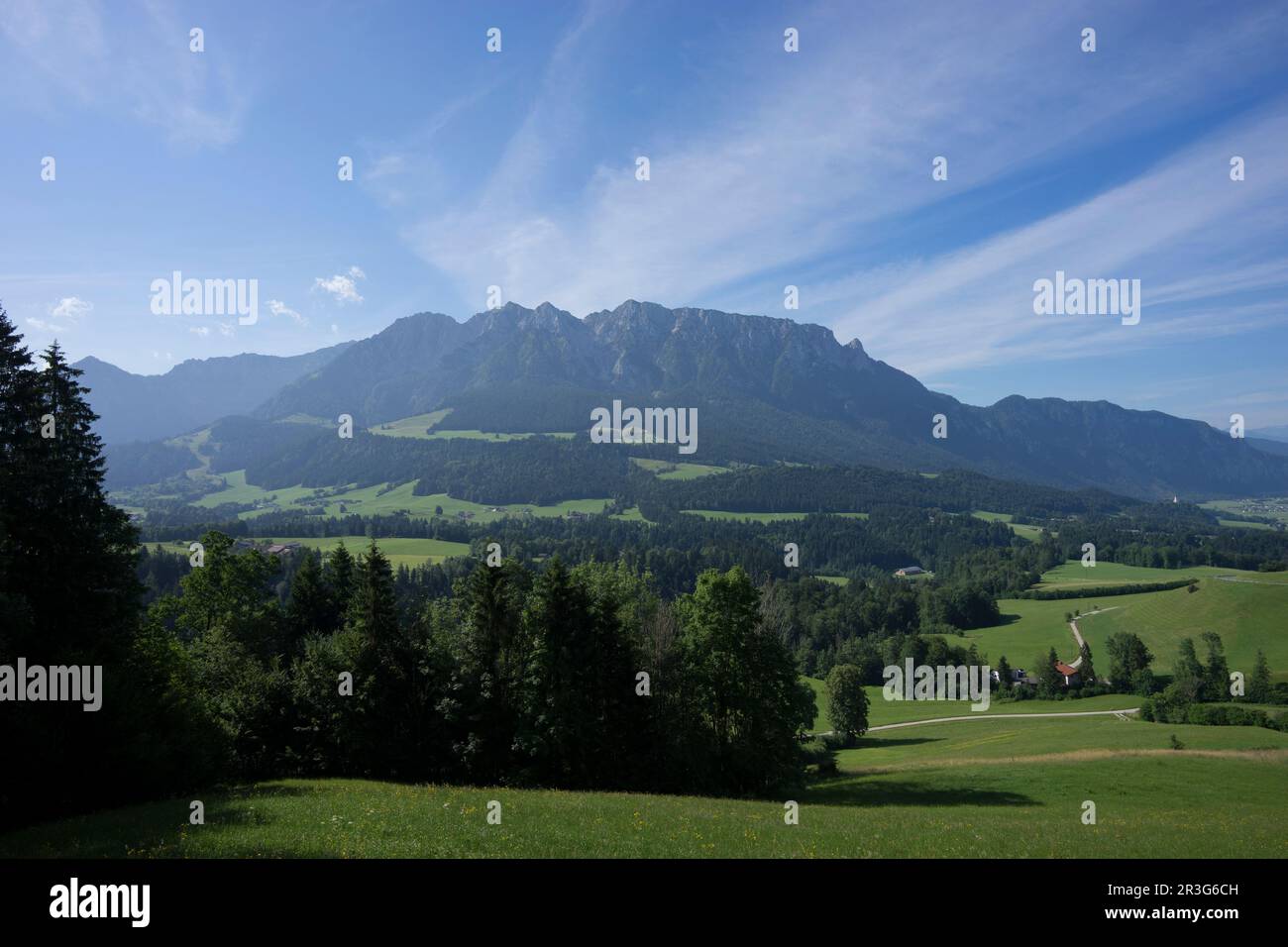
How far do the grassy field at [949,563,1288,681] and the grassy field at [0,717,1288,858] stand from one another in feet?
240

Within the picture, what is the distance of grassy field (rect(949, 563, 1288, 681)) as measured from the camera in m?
104

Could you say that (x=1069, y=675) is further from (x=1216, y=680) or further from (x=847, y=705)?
(x=847, y=705)

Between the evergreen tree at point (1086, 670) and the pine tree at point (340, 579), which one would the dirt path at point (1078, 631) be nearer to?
the evergreen tree at point (1086, 670)

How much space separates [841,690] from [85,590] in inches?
2771

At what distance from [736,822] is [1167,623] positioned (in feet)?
444

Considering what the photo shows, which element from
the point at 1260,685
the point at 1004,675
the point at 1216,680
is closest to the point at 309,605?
the point at 1004,675

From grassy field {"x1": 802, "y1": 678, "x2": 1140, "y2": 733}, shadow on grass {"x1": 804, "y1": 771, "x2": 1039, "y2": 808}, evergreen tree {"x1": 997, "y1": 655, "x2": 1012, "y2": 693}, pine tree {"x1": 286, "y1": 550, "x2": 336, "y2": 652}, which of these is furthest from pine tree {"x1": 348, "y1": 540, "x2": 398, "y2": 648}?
evergreen tree {"x1": 997, "y1": 655, "x2": 1012, "y2": 693}

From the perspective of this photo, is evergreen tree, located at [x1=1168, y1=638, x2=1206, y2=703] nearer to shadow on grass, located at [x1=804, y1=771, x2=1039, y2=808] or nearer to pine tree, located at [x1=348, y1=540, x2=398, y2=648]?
shadow on grass, located at [x1=804, y1=771, x2=1039, y2=808]

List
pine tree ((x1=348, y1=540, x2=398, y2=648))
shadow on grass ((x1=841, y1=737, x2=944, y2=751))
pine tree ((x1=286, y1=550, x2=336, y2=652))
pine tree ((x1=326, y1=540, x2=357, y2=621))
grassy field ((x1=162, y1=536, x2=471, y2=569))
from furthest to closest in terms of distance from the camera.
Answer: grassy field ((x1=162, y1=536, x2=471, y2=569)) → shadow on grass ((x1=841, y1=737, x2=944, y2=751)) → pine tree ((x1=326, y1=540, x2=357, y2=621)) → pine tree ((x1=286, y1=550, x2=336, y2=652)) → pine tree ((x1=348, y1=540, x2=398, y2=648))

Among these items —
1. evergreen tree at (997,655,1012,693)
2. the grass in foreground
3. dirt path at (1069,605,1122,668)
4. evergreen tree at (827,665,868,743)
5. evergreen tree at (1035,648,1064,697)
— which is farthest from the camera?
dirt path at (1069,605,1122,668)

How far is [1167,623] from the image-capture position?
11912 centimetres
